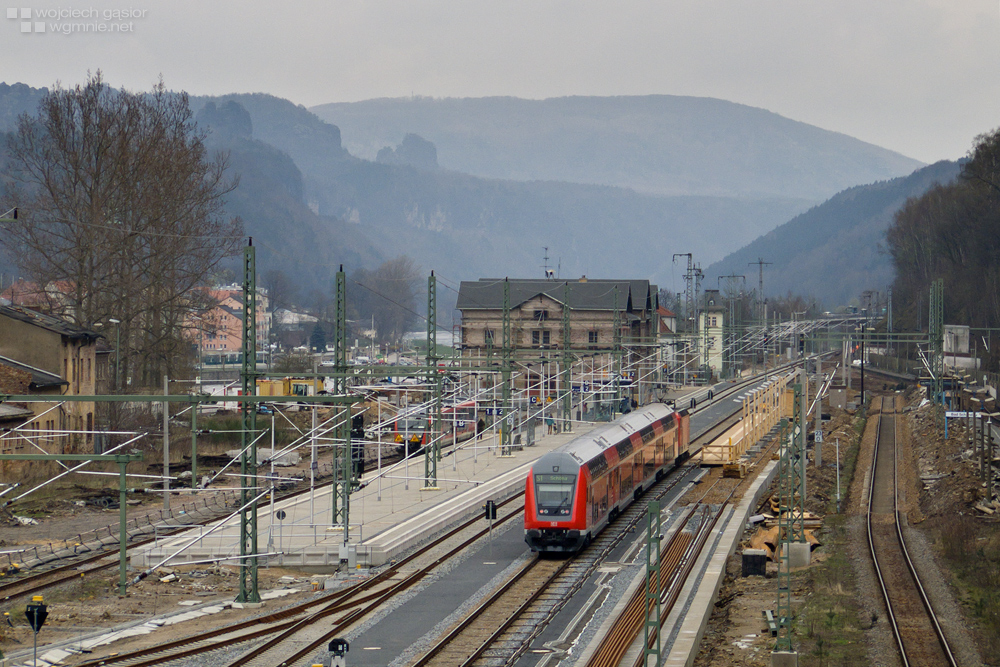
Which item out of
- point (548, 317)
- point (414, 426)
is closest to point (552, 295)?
point (548, 317)

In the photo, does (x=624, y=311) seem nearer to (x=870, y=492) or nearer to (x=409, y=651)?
(x=870, y=492)

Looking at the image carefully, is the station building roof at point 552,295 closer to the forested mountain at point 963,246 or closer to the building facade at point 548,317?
the building facade at point 548,317

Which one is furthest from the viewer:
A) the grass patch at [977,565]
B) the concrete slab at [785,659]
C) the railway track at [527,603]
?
the grass patch at [977,565]

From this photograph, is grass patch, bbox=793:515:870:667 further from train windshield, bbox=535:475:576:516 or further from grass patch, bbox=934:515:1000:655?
train windshield, bbox=535:475:576:516

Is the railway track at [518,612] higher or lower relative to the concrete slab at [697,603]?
lower

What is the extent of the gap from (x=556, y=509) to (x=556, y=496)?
14.4 inches

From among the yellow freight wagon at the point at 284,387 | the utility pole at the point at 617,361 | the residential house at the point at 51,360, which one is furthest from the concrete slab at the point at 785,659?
the yellow freight wagon at the point at 284,387

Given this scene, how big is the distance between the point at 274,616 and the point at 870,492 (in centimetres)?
3155

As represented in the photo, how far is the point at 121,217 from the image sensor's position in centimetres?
5959

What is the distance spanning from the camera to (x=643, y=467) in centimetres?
4344

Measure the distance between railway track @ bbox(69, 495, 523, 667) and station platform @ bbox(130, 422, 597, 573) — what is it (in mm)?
1880

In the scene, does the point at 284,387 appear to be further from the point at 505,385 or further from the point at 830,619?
the point at 830,619

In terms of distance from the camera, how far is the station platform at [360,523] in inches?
1257

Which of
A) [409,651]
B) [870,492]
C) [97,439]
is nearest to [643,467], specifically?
[870,492]
